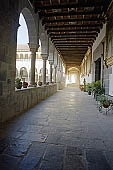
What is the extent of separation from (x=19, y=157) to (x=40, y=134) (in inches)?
30.8

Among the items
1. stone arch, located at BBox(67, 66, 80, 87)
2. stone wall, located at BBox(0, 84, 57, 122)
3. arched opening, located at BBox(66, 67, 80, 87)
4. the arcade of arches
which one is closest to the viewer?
the arcade of arches

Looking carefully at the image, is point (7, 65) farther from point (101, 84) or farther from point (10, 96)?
point (101, 84)

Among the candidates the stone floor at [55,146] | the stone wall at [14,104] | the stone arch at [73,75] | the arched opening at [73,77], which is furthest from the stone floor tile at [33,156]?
the stone arch at [73,75]

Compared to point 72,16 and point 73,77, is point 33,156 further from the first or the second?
point 73,77

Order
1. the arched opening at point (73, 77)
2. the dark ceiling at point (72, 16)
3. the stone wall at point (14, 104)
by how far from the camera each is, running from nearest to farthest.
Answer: the stone wall at point (14, 104) < the dark ceiling at point (72, 16) < the arched opening at point (73, 77)

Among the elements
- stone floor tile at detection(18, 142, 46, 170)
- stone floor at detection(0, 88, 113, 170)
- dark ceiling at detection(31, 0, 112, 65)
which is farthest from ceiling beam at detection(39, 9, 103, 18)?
stone floor tile at detection(18, 142, 46, 170)

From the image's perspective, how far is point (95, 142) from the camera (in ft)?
7.25

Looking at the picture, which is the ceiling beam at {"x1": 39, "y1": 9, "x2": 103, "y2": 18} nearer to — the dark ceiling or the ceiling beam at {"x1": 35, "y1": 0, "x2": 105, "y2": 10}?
the dark ceiling

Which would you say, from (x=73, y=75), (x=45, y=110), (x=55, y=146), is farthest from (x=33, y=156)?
(x=73, y=75)

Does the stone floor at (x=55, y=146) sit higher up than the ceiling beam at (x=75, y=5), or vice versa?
the ceiling beam at (x=75, y=5)

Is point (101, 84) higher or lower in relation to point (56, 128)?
higher

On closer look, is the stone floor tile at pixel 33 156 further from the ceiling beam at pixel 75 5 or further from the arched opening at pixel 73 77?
the arched opening at pixel 73 77

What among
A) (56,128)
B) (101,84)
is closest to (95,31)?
(101,84)

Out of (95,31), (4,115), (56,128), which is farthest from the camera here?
(95,31)
